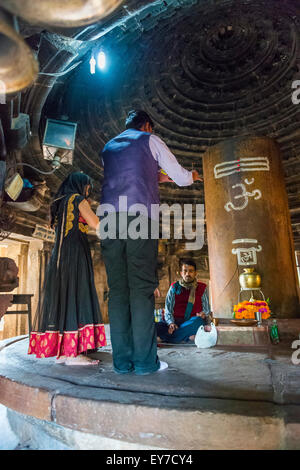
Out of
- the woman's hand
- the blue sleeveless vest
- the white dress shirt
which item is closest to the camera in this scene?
the blue sleeveless vest

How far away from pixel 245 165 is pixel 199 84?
19.5ft

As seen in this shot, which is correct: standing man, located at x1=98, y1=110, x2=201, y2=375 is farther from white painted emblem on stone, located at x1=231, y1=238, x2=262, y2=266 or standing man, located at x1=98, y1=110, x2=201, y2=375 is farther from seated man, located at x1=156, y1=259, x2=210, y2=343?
white painted emblem on stone, located at x1=231, y1=238, x2=262, y2=266

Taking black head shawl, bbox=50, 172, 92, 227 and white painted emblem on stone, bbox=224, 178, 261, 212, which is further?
white painted emblem on stone, bbox=224, 178, 261, 212

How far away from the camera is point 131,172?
2.28m

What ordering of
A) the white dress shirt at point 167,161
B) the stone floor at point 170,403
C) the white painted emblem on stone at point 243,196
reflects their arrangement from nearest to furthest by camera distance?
1. the stone floor at point 170,403
2. the white dress shirt at point 167,161
3. the white painted emblem on stone at point 243,196

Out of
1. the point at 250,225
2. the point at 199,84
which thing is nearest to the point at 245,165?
the point at 250,225

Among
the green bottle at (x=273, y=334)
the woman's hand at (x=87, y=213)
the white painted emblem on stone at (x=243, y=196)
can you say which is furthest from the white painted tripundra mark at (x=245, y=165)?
the woman's hand at (x=87, y=213)

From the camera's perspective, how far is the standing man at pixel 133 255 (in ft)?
6.88

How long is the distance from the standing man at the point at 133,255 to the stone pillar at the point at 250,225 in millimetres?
3781

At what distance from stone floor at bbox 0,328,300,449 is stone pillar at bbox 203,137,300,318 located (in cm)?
353

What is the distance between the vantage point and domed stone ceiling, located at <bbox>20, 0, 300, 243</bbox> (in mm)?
8383

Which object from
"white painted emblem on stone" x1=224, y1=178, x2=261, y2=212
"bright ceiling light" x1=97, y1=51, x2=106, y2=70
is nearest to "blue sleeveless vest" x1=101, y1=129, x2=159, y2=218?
"white painted emblem on stone" x1=224, y1=178, x2=261, y2=212

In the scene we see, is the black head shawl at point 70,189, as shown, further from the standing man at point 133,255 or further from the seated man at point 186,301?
the seated man at point 186,301
